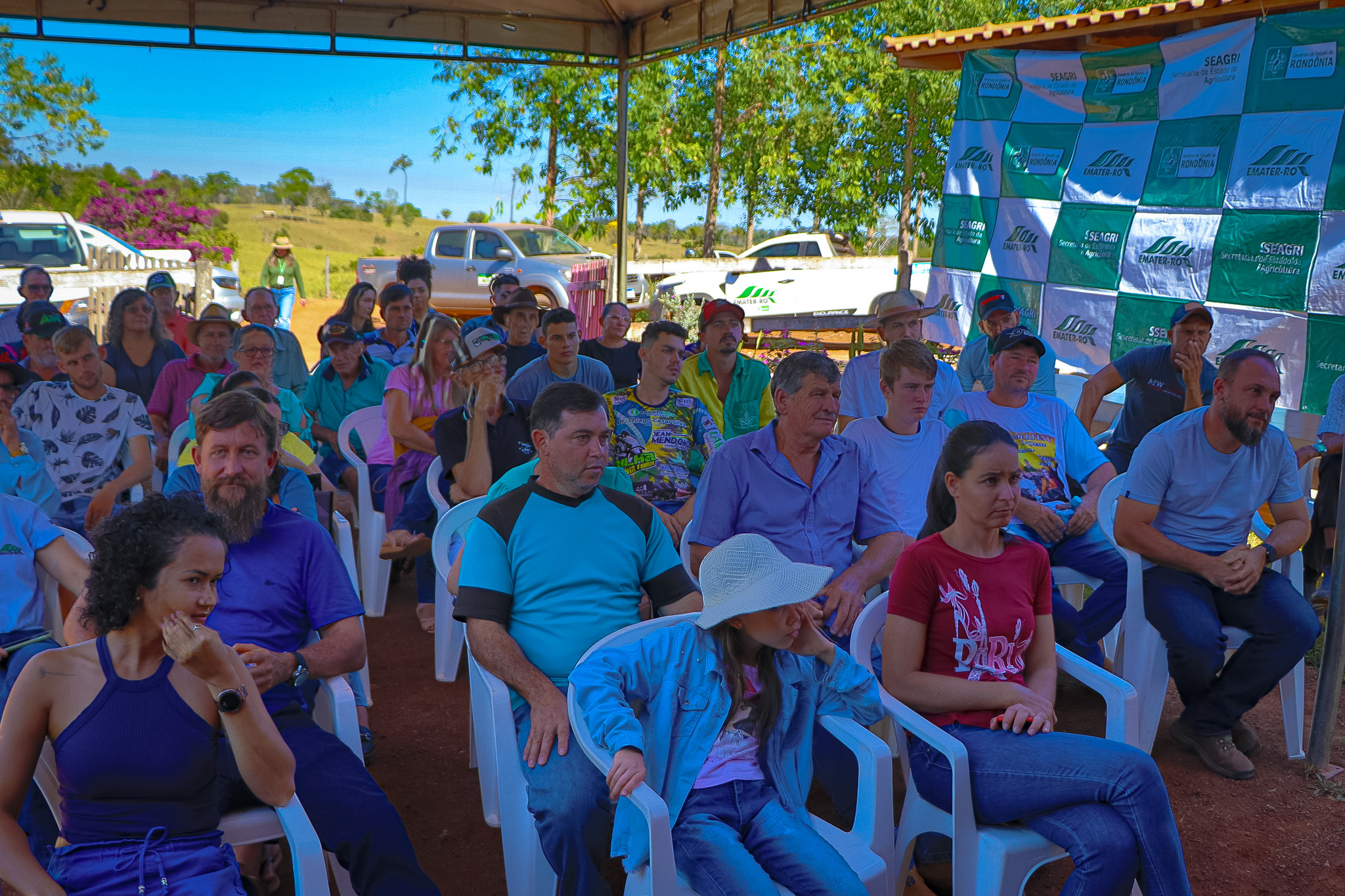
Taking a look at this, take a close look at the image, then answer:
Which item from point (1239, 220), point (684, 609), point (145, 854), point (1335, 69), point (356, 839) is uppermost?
point (1335, 69)

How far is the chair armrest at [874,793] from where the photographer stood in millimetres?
2129

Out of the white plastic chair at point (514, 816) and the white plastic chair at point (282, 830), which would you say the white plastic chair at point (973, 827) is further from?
the white plastic chair at point (282, 830)

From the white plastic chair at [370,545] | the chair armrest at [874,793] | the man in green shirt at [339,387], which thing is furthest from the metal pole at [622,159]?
the chair armrest at [874,793]

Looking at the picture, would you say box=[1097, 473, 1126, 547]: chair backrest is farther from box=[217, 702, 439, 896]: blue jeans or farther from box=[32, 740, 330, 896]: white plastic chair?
box=[32, 740, 330, 896]: white plastic chair

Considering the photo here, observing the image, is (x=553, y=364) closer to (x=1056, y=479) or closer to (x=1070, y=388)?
(x=1056, y=479)

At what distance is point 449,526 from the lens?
133 inches

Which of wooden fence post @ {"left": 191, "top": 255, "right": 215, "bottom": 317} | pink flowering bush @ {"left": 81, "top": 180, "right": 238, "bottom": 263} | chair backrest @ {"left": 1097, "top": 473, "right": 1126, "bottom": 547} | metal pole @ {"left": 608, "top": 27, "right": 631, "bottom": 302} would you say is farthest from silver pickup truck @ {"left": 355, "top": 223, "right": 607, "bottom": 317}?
chair backrest @ {"left": 1097, "top": 473, "right": 1126, "bottom": 547}

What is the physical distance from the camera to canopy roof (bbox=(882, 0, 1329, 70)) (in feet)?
20.0

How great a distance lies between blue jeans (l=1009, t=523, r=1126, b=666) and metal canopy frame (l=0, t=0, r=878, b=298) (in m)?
4.26

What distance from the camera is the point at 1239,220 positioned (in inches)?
243

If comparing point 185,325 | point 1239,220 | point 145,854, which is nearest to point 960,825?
point 145,854

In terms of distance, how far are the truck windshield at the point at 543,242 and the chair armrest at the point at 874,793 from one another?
13655 millimetres

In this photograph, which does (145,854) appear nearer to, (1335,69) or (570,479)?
(570,479)

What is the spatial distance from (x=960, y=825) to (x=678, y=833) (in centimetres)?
67
